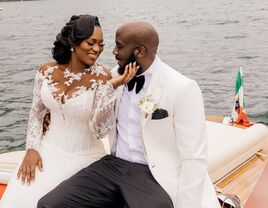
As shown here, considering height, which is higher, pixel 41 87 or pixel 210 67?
pixel 41 87

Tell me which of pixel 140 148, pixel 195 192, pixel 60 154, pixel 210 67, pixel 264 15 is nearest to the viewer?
pixel 195 192

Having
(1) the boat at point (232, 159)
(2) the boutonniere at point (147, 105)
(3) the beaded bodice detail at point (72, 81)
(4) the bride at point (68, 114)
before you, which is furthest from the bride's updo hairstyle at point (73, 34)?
(1) the boat at point (232, 159)

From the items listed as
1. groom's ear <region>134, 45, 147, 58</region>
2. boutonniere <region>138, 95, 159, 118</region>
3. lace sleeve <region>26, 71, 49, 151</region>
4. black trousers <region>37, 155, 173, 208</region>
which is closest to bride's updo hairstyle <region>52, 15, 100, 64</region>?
lace sleeve <region>26, 71, 49, 151</region>

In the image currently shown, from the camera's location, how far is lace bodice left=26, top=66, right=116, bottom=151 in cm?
307

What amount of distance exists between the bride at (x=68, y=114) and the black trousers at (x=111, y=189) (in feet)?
0.77

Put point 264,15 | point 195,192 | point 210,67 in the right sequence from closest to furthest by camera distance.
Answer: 1. point 195,192
2. point 210,67
3. point 264,15

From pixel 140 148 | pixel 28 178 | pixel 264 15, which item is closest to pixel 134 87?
pixel 140 148

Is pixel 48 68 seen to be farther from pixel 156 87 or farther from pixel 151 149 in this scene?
pixel 151 149

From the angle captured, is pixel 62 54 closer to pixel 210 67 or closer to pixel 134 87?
pixel 134 87

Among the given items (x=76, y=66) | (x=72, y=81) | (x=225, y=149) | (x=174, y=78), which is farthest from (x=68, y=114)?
(x=225, y=149)

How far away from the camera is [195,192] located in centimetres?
283

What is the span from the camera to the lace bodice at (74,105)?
3.07 m

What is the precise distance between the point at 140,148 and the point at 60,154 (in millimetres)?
592

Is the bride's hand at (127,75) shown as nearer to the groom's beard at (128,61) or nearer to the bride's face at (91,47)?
the groom's beard at (128,61)
